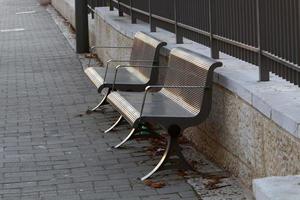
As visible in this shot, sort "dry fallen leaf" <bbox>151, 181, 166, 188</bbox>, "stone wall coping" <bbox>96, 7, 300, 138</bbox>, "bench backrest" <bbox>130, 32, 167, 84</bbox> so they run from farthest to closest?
1. "bench backrest" <bbox>130, 32, 167, 84</bbox>
2. "dry fallen leaf" <bbox>151, 181, 166, 188</bbox>
3. "stone wall coping" <bbox>96, 7, 300, 138</bbox>

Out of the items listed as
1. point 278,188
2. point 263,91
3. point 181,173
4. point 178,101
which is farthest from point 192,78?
point 278,188

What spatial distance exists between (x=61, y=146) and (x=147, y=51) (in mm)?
1496

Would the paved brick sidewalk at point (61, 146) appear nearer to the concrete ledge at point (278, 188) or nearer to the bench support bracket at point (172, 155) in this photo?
the bench support bracket at point (172, 155)

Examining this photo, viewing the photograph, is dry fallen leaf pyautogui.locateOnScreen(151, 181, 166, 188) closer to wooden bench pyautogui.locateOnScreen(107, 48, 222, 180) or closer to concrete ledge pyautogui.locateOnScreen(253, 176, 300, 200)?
wooden bench pyautogui.locateOnScreen(107, 48, 222, 180)

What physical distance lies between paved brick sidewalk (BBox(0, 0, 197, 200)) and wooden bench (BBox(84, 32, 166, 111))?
500 mm

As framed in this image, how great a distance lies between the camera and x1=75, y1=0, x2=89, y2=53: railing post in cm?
1577

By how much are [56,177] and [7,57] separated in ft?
32.8

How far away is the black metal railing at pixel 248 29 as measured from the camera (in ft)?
17.4

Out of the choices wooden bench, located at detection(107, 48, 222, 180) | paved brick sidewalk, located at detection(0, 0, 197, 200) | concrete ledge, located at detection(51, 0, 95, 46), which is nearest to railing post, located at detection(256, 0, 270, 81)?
wooden bench, located at detection(107, 48, 222, 180)

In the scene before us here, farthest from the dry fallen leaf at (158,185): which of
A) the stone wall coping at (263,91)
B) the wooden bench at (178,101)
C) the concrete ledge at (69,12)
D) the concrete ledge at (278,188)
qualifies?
the concrete ledge at (69,12)

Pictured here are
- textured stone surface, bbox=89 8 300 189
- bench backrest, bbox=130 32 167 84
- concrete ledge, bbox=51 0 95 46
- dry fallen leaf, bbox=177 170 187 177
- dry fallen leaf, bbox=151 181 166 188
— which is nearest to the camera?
textured stone surface, bbox=89 8 300 189

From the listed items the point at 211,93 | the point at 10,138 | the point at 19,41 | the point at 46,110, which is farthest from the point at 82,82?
the point at 19,41

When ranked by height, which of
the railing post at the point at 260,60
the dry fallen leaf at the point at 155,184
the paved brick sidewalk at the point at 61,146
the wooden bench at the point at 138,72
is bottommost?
the paved brick sidewalk at the point at 61,146

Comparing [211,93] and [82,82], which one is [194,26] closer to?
[211,93]
